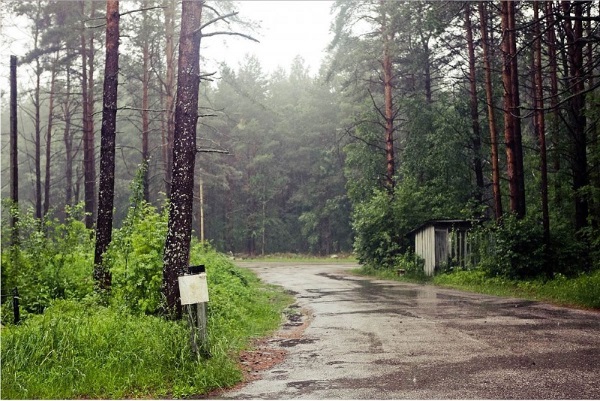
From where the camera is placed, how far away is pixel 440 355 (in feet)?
26.3

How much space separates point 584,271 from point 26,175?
60204 mm

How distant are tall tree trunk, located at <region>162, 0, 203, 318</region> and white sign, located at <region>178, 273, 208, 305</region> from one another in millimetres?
1122

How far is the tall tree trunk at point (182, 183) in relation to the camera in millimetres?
8375

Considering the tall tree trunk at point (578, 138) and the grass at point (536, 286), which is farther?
the tall tree trunk at point (578, 138)

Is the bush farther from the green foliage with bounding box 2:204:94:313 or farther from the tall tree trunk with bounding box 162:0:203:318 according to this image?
the tall tree trunk with bounding box 162:0:203:318

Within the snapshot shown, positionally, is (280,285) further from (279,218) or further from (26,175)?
(26,175)

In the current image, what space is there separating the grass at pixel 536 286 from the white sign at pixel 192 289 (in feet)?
32.0

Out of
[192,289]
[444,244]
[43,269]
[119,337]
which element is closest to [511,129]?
[444,244]

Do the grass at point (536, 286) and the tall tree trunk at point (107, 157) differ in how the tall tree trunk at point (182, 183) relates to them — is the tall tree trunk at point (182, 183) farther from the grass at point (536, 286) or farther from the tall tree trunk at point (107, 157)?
the grass at point (536, 286)

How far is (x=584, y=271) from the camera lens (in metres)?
17.5

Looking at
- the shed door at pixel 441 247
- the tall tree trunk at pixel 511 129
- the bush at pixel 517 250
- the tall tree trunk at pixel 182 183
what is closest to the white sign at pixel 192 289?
the tall tree trunk at pixel 182 183

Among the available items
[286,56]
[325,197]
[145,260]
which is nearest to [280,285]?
[145,260]

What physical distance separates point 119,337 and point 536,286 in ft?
42.8

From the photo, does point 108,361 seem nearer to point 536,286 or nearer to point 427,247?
point 536,286
